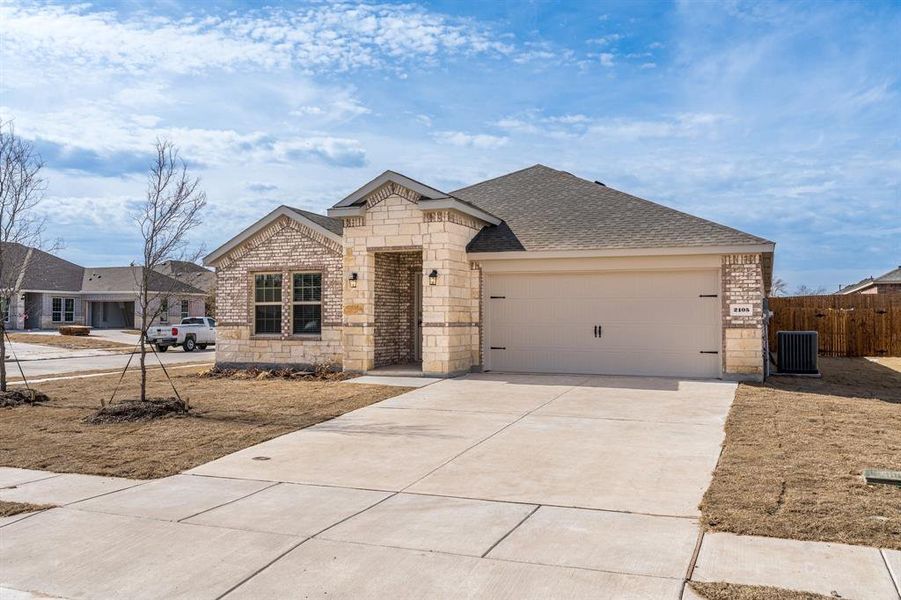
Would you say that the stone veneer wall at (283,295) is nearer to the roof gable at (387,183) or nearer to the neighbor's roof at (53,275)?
the roof gable at (387,183)

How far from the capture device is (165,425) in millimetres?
10484

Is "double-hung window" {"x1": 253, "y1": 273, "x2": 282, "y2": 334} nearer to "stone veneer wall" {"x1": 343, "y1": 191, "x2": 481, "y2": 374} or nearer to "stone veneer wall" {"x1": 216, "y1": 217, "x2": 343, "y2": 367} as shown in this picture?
"stone veneer wall" {"x1": 216, "y1": 217, "x2": 343, "y2": 367}

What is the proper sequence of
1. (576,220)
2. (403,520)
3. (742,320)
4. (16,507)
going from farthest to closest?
(576,220) < (742,320) < (16,507) < (403,520)

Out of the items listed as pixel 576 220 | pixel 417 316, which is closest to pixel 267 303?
pixel 417 316

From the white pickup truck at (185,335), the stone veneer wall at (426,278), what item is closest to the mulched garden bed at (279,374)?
the stone veneer wall at (426,278)

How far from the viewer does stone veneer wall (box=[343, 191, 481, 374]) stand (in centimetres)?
1540

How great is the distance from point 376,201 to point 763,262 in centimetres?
902

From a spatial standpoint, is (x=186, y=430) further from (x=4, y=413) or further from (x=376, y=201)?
(x=376, y=201)

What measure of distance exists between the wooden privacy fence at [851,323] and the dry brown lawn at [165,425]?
708 inches

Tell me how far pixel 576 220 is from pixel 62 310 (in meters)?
45.5

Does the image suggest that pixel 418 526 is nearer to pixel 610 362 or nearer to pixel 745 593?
pixel 745 593

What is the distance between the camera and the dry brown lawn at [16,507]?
20.6ft

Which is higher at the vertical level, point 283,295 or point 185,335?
point 283,295

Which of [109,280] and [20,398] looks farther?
[109,280]
